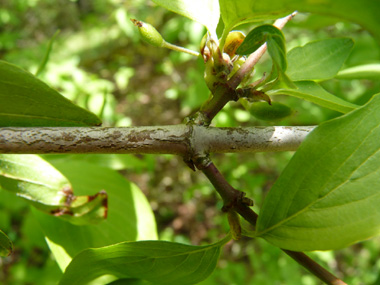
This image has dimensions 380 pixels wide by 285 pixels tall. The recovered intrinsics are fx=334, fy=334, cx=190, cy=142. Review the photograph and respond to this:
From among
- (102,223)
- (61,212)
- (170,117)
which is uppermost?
(61,212)

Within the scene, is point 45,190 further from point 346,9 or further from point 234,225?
point 346,9

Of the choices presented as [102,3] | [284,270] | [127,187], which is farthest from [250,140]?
[102,3]

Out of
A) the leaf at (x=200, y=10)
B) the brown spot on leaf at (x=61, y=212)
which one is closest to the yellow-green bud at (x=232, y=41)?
the leaf at (x=200, y=10)

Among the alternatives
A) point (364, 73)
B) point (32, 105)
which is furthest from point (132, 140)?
point (364, 73)

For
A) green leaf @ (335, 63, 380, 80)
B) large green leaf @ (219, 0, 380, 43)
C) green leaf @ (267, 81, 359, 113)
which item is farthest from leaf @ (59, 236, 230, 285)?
green leaf @ (335, 63, 380, 80)

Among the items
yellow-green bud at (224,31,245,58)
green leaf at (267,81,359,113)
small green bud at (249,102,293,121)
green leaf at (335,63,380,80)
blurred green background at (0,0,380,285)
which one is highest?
yellow-green bud at (224,31,245,58)

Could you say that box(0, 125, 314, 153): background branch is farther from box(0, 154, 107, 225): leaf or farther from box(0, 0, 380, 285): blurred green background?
box(0, 0, 380, 285): blurred green background
